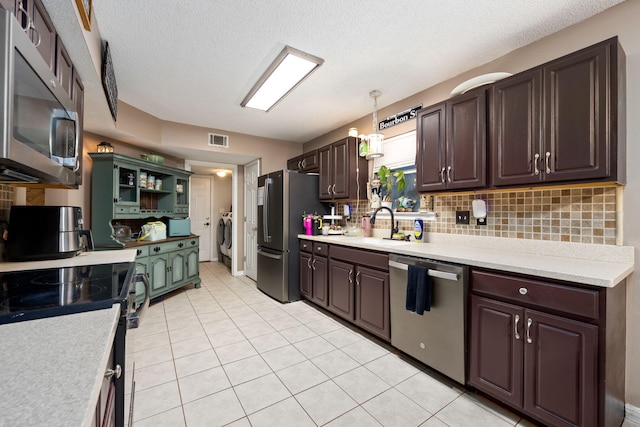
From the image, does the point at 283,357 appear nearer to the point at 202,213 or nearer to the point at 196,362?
the point at 196,362

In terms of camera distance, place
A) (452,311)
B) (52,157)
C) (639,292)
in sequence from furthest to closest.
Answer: (452,311)
(639,292)
(52,157)

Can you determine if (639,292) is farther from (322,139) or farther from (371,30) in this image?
(322,139)

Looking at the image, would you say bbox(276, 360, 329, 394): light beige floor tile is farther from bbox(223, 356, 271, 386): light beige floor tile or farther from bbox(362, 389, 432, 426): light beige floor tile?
bbox(362, 389, 432, 426): light beige floor tile

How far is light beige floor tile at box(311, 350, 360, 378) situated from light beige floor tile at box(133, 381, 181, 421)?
0.99 meters

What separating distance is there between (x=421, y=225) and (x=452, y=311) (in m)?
1.05

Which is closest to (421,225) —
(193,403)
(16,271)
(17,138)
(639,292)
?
(639,292)

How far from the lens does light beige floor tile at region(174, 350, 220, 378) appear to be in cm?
203

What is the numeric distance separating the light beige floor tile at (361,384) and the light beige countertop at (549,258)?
3.08 feet

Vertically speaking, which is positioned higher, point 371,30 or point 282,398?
point 371,30

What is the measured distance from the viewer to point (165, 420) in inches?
60.9

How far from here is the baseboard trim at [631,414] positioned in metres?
1.56

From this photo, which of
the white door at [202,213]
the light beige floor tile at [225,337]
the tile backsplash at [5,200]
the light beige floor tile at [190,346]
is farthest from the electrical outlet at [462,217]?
the white door at [202,213]

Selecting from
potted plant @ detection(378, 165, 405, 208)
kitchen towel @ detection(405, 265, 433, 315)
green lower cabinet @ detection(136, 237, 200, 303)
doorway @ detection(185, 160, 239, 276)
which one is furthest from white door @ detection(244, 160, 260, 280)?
kitchen towel @ detection(405, 265, 433, 315)

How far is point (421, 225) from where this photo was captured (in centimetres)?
272
